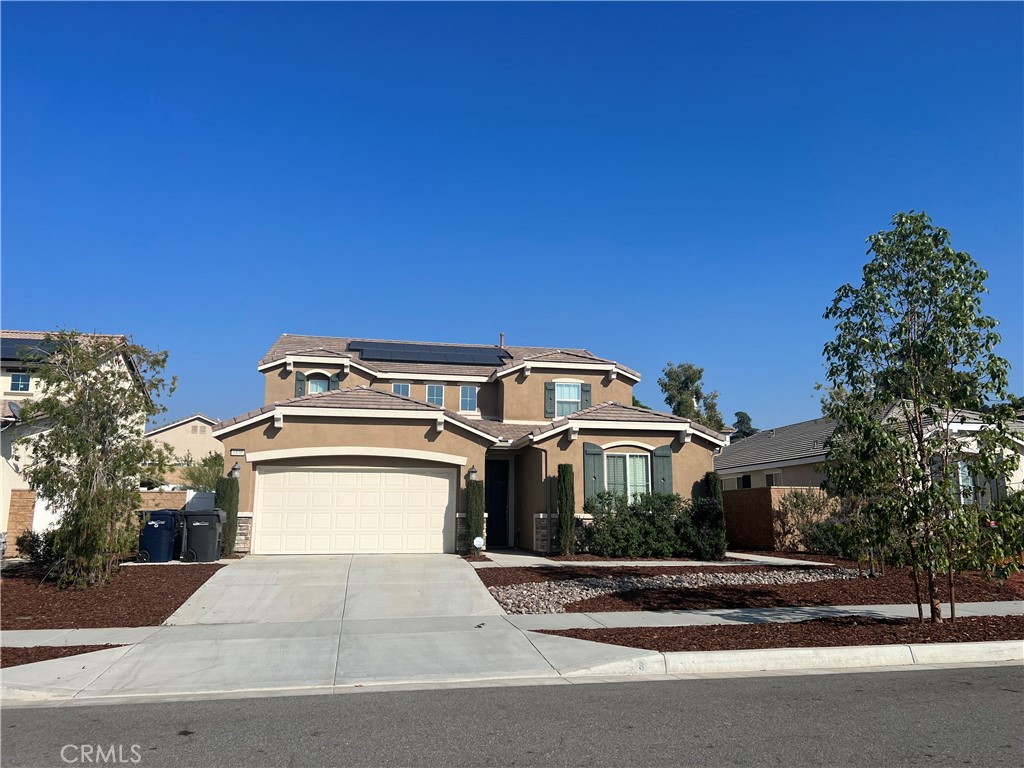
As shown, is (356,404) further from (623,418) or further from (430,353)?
(430,353)

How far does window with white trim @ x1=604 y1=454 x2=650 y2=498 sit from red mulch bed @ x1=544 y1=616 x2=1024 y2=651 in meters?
8.62

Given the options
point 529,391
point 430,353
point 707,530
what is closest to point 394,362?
point 430,353

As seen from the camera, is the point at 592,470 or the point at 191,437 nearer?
the point at 592,470

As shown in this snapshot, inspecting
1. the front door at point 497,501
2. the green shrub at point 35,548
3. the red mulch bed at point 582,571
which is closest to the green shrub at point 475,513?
the red mulch bed at point 582,571

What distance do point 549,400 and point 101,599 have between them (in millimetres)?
14897

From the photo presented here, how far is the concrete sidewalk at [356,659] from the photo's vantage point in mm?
7531

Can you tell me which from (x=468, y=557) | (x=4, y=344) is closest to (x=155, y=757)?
(x=468, y=557)

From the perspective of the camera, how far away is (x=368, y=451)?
17719mm

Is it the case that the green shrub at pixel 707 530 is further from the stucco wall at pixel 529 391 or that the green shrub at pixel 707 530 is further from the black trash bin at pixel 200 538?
the black trash bin at pixel 200 538

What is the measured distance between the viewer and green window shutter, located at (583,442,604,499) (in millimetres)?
18781

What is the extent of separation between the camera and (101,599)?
11.8m

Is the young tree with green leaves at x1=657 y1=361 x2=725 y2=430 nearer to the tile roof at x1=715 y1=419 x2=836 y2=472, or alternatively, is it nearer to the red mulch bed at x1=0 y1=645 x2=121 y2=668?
the tile roof at x1=715 y1=419 x2=836 y2=472

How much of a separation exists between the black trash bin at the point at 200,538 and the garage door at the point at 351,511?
5.01 feet

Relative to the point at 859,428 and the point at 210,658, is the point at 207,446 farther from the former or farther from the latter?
the point at 859,428
